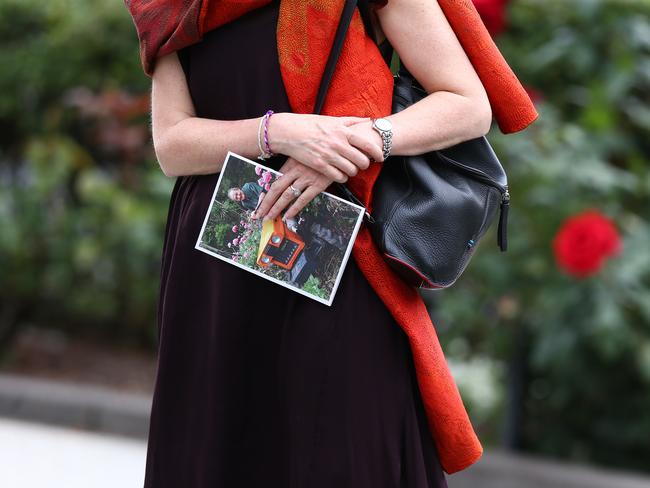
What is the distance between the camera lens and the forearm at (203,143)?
1555mm

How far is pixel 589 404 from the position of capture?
3.84 meters

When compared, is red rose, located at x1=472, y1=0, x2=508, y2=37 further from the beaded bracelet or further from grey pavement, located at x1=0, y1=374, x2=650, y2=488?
the beaded bracelet

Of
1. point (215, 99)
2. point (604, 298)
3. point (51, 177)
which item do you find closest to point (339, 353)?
point (215, 99)

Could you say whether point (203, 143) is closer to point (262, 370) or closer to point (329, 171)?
point (329, 171)

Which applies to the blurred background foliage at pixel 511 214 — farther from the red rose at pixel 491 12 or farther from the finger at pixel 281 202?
the finger at pixel 281 202

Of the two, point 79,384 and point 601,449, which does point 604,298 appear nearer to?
point 601,449

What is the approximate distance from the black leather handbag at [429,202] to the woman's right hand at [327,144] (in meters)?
0.05

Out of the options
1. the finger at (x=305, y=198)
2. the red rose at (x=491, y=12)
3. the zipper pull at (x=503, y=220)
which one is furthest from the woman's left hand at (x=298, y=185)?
the red rose at (x=491, y=12)

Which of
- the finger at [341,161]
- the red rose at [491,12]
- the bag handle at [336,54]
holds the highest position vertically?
the bag handle at [336,54]

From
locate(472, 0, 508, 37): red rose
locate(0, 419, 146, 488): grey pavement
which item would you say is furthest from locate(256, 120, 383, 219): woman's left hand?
locate(0, 419, 146, 488): grey pavement

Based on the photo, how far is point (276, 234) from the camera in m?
1.56

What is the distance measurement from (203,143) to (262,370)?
39cm

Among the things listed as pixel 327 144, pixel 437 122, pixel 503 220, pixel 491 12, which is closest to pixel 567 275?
pixel 491 12

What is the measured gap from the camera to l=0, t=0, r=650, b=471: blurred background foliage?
3555mm
